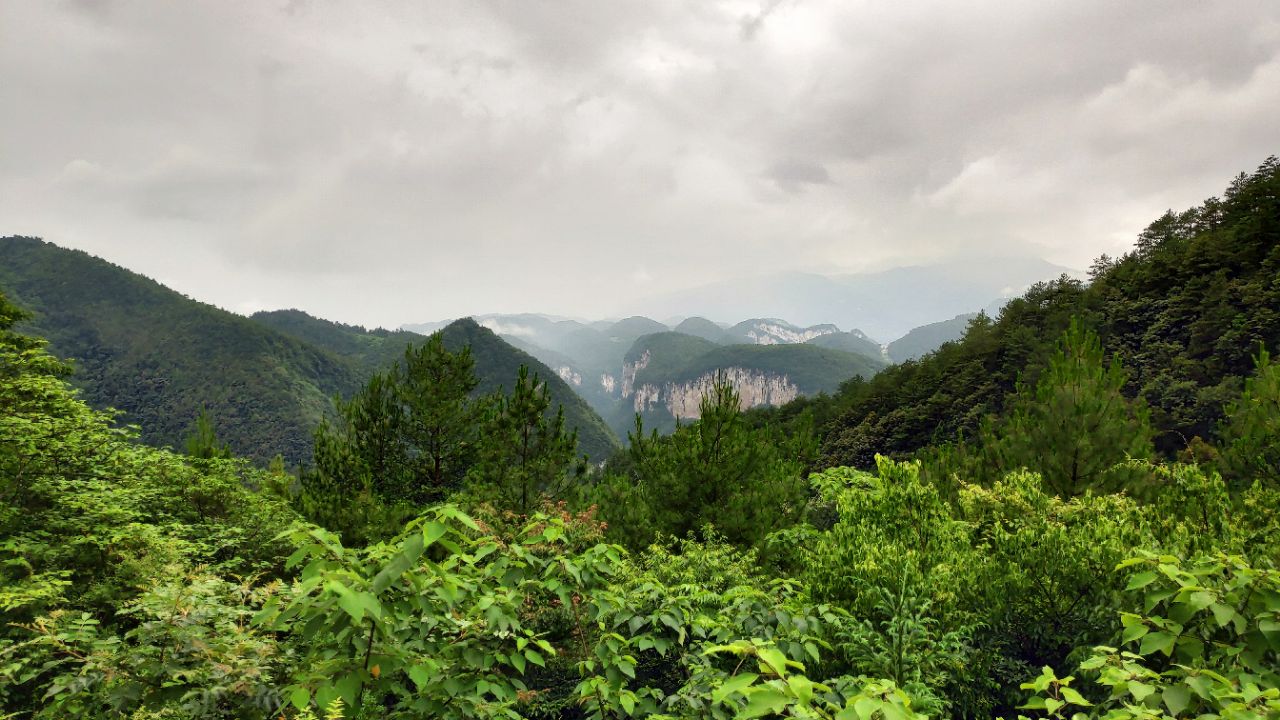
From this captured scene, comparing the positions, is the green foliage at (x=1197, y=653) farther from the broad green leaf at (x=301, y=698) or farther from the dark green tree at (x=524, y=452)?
the dark green tree at (x=524, y=452)

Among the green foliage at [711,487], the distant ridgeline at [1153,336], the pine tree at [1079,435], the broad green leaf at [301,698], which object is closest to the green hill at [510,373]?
the distant ridgeline at [1153,336]

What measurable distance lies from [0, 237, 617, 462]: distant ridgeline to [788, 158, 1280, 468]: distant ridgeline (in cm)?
6523

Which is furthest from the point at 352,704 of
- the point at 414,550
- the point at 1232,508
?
the point at 1232,508

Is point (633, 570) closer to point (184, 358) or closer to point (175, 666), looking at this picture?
point (175, 666)

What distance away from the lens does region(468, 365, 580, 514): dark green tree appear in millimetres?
13117

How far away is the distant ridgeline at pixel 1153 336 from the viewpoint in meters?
27.5

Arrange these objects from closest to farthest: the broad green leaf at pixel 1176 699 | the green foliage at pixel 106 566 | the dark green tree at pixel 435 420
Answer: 1. the broad green leaf at pixel 1176 699
2. the green foliage at pixel 106 566
3. the dark green tree at pixel 435 420

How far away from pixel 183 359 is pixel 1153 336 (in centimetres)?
18502

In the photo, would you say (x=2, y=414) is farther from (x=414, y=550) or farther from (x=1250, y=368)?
(x=1250, y=368)

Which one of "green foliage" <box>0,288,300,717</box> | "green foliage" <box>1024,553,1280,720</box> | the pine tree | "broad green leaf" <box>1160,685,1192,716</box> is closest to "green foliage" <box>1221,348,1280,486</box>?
the pine tree

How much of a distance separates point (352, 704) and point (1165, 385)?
42.8 metres

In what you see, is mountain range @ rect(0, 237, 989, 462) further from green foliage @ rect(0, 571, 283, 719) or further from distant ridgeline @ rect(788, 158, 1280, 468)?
green foliage @ rect(0, 571, 283, 719)

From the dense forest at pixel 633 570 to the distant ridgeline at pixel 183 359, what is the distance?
80795 mm

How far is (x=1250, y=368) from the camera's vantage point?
89.5 ft
